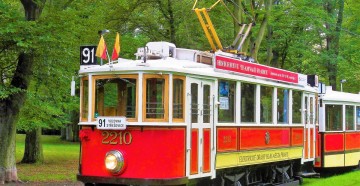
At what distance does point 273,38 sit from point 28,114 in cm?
1538

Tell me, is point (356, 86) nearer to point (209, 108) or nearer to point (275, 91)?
point (275, 91)

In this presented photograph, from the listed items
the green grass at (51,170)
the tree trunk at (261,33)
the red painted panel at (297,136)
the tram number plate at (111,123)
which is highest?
the tree trunk at (261,33)

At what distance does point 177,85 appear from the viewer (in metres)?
10.7

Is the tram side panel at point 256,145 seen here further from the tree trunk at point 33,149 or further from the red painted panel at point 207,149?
the tree trunk at point 33,149

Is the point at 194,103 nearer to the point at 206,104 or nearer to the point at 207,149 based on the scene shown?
the point at 206,104

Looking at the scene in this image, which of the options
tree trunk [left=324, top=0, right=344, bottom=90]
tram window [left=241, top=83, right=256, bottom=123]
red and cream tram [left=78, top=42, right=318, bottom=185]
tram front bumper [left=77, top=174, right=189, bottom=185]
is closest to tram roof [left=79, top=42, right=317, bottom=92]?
red and cream tram [left=78, top=42, right=318, bottom=185]

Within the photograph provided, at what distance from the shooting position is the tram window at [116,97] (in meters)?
10.6

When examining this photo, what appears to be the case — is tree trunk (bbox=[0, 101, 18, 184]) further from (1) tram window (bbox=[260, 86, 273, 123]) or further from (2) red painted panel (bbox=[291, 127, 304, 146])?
(2) red painted panel (bbox=[291, 127, 304, 146])

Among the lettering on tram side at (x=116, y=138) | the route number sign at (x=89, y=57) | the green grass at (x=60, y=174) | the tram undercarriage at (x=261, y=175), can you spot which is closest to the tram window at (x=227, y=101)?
the tram undercarriage at (x=261, y=175)

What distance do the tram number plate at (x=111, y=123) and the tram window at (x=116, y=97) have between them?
0.88ft

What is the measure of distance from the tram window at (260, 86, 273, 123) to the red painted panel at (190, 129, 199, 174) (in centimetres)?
314

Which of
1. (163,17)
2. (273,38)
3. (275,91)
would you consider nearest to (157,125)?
(275,91)

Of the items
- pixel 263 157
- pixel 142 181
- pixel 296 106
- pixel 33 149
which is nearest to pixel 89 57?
pixel 142 181

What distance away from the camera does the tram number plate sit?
10.3 m
